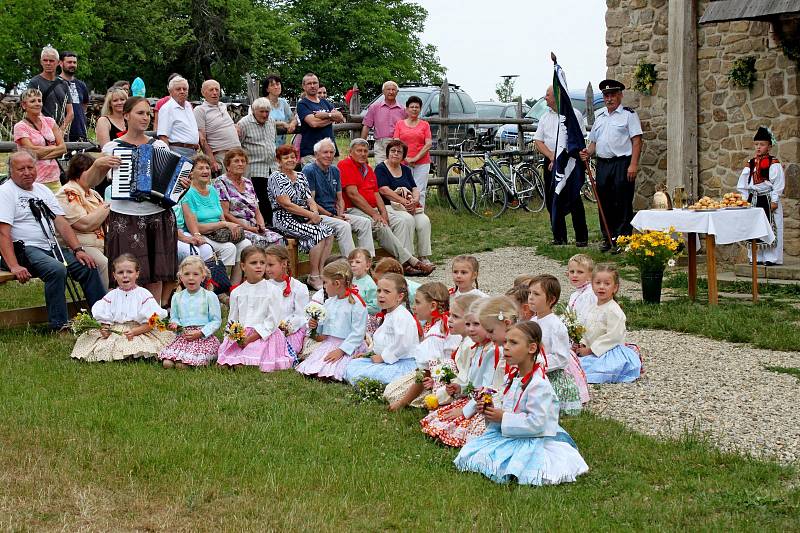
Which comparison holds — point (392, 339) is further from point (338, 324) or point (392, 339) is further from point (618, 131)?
point (618, 131)

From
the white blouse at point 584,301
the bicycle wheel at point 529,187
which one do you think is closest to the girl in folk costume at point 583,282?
the white blouse at point 584,301

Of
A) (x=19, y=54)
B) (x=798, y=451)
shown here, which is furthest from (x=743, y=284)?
(x=19, y=54)

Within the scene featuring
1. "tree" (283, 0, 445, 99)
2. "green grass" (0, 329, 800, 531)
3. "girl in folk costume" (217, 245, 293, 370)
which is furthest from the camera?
"tree" (283, 0, 445, 99)

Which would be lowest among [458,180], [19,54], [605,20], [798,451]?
[798,451]

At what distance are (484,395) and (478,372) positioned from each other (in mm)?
411

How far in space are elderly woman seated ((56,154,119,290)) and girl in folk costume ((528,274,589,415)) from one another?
4.22 meters

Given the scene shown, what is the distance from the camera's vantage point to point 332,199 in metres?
11.7

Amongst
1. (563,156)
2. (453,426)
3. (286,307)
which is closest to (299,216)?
(286,307)

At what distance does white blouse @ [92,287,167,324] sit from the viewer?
821 cm

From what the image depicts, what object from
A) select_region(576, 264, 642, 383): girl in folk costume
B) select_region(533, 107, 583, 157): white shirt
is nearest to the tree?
select_region(533, 107, 583, 157): white shirt

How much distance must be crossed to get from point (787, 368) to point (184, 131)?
21.4ft

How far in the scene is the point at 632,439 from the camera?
5.95 meters

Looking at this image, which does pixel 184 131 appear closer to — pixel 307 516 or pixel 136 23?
pixel 307 516

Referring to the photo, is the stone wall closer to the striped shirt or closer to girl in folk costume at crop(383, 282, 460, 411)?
the striped shirt
